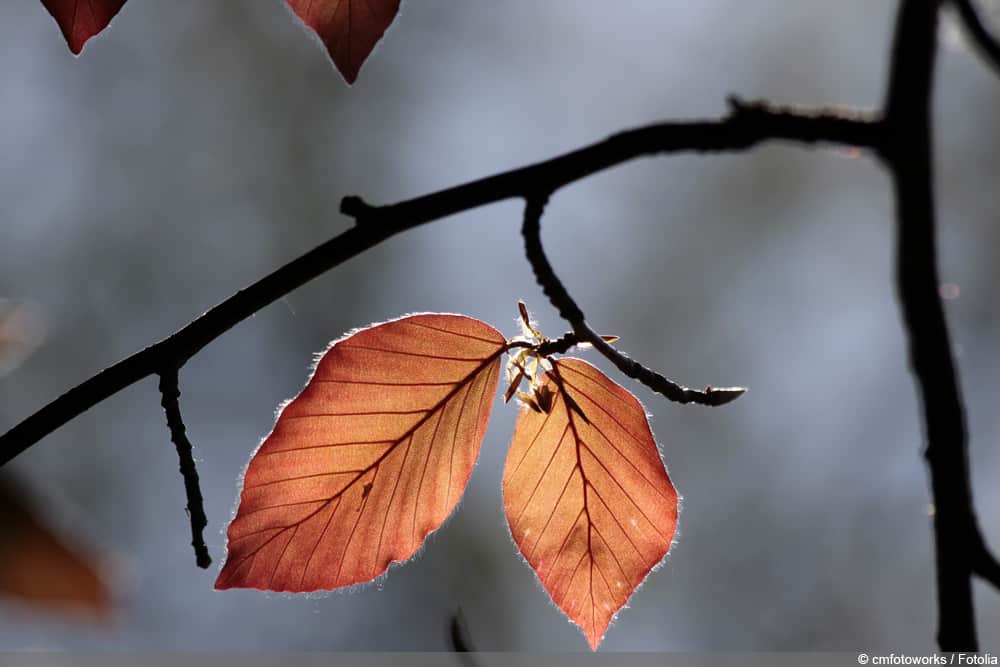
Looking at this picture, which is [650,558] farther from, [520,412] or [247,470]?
→ [247,470]

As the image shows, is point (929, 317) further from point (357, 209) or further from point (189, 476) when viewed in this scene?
point (189, 476)

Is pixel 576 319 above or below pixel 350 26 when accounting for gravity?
below

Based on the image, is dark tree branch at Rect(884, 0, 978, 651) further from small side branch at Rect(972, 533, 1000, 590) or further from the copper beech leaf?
the copper beech leaf

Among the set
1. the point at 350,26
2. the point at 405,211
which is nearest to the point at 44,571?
the point at 405,211

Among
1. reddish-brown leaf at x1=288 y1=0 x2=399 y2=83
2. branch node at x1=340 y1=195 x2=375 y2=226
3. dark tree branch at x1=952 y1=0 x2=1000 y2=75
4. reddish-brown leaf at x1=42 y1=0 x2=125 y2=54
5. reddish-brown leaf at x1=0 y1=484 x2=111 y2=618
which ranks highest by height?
reddish-brown leaf at x1=42 y1=0 x2=125 y2=54

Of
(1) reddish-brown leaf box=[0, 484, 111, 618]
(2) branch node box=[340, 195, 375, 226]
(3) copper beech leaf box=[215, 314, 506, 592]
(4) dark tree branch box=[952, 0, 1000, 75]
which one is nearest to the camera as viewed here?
(1) reddish-brown leaf box=[0, 484, 111, 618]

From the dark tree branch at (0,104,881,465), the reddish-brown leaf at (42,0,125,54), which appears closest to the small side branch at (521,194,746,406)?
the dark tree branch at (0,104,881,465)

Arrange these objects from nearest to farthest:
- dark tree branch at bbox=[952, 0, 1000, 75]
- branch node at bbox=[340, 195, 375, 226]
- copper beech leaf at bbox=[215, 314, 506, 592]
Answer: dark tree branch at bbox=[952, 0, 1000, 75], branch node at bbox=[340, 195, 375, 226], copper beech leaf at bbox=[215, 314, 506, 592]
